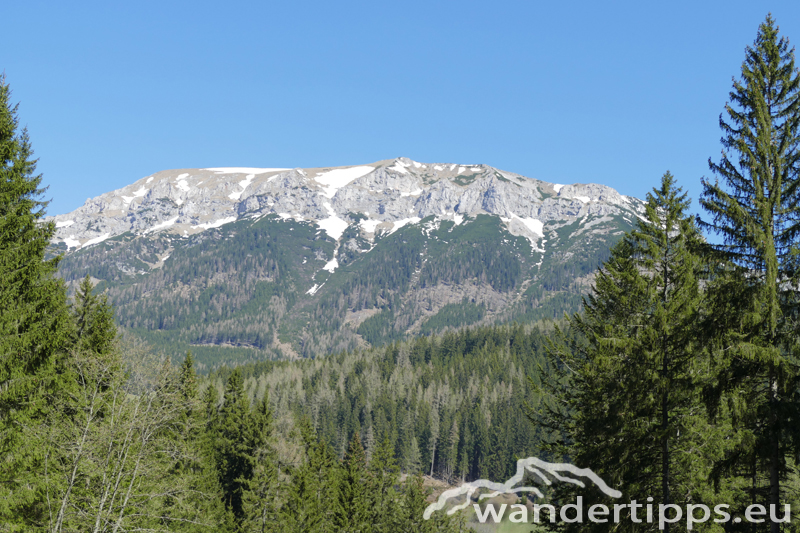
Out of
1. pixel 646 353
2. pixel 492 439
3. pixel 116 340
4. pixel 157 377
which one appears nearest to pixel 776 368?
pixel 646 353

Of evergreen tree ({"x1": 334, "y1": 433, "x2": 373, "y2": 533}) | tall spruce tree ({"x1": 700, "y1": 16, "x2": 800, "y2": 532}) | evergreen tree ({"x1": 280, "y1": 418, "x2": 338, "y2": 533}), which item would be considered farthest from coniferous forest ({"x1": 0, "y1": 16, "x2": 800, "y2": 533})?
evergreen tree ({"x1": 334, "y1": 433, "x2": 373, "y2": 533})

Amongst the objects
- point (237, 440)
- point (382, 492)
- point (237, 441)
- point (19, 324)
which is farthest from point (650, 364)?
point (382, 492)

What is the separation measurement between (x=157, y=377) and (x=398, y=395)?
136160 millimetres

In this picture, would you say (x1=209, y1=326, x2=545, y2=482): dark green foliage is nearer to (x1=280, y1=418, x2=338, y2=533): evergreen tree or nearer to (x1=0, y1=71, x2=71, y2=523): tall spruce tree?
(x1=280, y1=418, x2=338, y2=533): evergreen tree

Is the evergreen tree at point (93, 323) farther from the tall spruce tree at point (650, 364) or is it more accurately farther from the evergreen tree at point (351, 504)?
the evergreen tree at point (351, 504)

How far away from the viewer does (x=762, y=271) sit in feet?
46.6

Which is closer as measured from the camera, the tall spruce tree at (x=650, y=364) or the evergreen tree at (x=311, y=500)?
the tall spruce tree at (x=650, y=364)

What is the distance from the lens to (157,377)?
62.9 feet

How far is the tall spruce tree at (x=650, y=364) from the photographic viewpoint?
16391mm

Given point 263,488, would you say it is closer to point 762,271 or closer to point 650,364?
point 650,364

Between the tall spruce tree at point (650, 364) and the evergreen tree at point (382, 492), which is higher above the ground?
the tall spruce tree at point (650, 364)

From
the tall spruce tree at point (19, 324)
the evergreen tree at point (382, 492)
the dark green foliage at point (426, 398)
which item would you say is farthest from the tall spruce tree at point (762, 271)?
the dark green foliage at point (426, 398)

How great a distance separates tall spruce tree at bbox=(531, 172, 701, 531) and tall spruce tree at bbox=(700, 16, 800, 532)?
1.11 m

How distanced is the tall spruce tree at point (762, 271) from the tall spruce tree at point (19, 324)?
17.6 m
